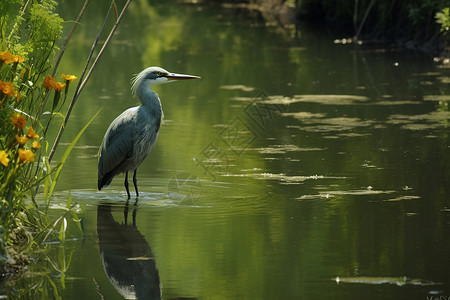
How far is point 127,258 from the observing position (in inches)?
273

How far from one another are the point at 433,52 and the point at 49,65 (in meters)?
13.4

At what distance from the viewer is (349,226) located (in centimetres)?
769

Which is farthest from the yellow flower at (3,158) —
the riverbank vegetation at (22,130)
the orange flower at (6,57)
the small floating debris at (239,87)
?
the small floating debris at (239,87)

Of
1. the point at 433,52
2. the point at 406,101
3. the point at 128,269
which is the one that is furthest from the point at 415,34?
the point at 128,269

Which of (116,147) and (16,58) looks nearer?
(16,58)

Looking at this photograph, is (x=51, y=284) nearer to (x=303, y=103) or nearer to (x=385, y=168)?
(x=385, y=168)

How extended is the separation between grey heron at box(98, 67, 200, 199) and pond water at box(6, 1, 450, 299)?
10.6 inches

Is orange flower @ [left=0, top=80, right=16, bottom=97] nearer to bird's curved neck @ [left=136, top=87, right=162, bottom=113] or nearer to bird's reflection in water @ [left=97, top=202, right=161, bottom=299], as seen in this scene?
bird's reflection in water @ [left=97, top=202, right=161, bottom=299]

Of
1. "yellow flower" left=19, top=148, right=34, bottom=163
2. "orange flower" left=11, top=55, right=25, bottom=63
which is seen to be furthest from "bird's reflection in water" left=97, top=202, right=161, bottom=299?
"orange flower" left=11, top=55, right=25, bottom=63

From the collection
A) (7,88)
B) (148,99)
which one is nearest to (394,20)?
(148,99)

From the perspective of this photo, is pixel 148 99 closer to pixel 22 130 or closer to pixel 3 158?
pixel 22 130

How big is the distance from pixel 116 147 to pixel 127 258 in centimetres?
245

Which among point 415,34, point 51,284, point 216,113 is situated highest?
point 415,34

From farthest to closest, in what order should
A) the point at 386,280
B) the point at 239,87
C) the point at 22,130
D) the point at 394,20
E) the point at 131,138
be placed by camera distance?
the point at 394,20
the point at 239,87
the point at 131,138
the point at 22,130
the point at 386,280
